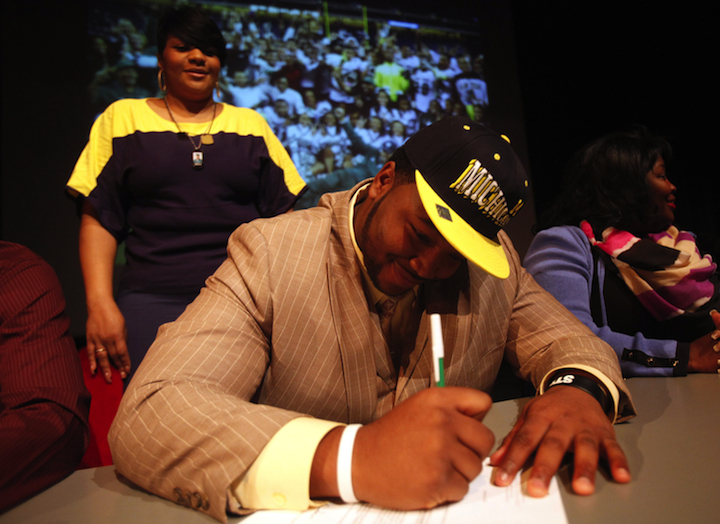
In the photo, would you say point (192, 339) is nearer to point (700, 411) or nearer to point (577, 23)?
point (700, 411)

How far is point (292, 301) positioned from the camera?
866mm

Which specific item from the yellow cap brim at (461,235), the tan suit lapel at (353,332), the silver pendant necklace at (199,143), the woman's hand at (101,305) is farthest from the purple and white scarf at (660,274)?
the woman's hand at (101,305)

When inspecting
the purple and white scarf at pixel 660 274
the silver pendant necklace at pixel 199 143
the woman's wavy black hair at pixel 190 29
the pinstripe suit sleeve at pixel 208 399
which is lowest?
the purple and white scarf at pixel 660 274

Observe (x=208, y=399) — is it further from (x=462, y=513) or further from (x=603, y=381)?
(x=603, y=381)

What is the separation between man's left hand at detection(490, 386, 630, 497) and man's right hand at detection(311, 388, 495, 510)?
85 mm

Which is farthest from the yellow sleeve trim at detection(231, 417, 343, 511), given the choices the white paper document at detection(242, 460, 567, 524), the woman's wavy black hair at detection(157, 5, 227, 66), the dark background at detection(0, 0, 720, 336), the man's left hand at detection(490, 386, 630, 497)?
the dark background at detection(0, 0, 720, 336)

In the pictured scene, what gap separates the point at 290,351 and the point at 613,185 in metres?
1.44

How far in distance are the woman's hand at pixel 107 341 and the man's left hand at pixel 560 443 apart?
0.98 metres

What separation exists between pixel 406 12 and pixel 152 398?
9.86 feet

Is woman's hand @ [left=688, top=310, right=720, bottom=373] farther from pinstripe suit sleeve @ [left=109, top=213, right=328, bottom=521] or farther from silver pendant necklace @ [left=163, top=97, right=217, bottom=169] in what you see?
silver pendant necklace @ [left=163, top=97, right=217, bottom=169]

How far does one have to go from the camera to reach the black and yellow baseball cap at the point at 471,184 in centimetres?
84

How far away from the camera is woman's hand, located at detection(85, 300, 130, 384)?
1.21 m

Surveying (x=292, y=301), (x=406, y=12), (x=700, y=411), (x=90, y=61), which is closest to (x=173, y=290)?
(x=292, y=301)

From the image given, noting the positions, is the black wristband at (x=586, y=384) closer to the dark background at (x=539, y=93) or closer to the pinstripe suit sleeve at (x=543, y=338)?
the pinstripe suit sleeve at (x=543, y=338)
